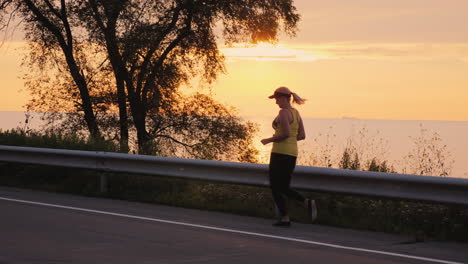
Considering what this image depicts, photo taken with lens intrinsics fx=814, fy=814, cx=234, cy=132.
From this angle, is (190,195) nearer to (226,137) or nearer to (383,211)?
(383,211)

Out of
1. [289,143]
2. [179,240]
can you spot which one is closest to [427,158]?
[289,143]

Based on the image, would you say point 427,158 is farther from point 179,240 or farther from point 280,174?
point 179,240

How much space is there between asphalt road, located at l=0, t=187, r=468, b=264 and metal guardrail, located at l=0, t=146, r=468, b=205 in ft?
2.22

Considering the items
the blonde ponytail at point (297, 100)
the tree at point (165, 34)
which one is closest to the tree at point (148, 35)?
the tree at point (165, 34)

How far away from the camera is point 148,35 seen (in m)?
27.9

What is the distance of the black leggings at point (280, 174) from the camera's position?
10.9m

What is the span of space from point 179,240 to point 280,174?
2.28 meters

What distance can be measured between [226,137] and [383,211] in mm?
19378

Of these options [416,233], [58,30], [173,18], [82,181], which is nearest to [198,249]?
[416,233]

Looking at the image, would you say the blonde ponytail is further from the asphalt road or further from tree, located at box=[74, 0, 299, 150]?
tree, located at box=[74, 0, 299, 150]

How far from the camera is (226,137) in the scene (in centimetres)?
3059

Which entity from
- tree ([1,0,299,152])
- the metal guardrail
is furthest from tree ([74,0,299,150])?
the metal guardrail

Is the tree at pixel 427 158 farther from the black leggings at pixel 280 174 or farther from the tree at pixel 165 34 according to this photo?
the tree at pixel 165 34

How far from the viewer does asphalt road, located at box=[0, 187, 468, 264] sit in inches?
319
